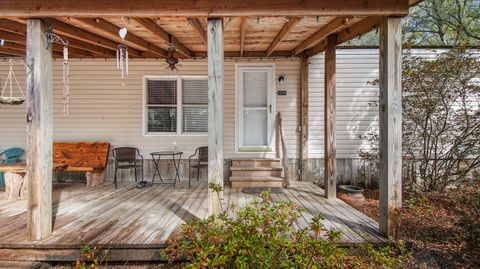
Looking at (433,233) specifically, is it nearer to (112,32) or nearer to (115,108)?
(112,32)

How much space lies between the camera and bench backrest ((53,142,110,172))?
5715 millimetres

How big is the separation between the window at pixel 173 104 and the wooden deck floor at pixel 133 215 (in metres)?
1.49

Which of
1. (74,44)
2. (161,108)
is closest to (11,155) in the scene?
(74,44)

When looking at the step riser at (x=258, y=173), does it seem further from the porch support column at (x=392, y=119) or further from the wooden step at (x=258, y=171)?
the porch support column at (x=392, y=119)

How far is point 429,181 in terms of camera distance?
18.2 feet

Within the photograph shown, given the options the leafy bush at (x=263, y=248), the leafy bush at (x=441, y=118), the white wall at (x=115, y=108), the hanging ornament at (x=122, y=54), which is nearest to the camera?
the leafy bush at (x=263, y=248)

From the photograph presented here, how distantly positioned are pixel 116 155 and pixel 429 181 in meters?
6.93

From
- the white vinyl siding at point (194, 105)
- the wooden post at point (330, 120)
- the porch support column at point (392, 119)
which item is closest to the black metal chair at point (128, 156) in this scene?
the white vinyl siding at point (194, 105)

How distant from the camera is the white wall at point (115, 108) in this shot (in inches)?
236

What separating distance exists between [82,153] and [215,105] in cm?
449

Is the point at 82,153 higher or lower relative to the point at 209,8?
lower

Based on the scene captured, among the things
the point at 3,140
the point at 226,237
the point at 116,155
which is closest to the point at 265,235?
the point at 226,237

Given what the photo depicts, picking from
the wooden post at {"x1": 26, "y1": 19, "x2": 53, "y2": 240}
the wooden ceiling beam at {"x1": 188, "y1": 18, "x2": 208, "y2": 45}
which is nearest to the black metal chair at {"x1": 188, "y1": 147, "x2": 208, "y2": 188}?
the wooden ceiling beam at {"x1": 188, "y1": 18, "x2": 208, "y2": 45}

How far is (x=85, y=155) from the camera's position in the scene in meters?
→ 5.84
